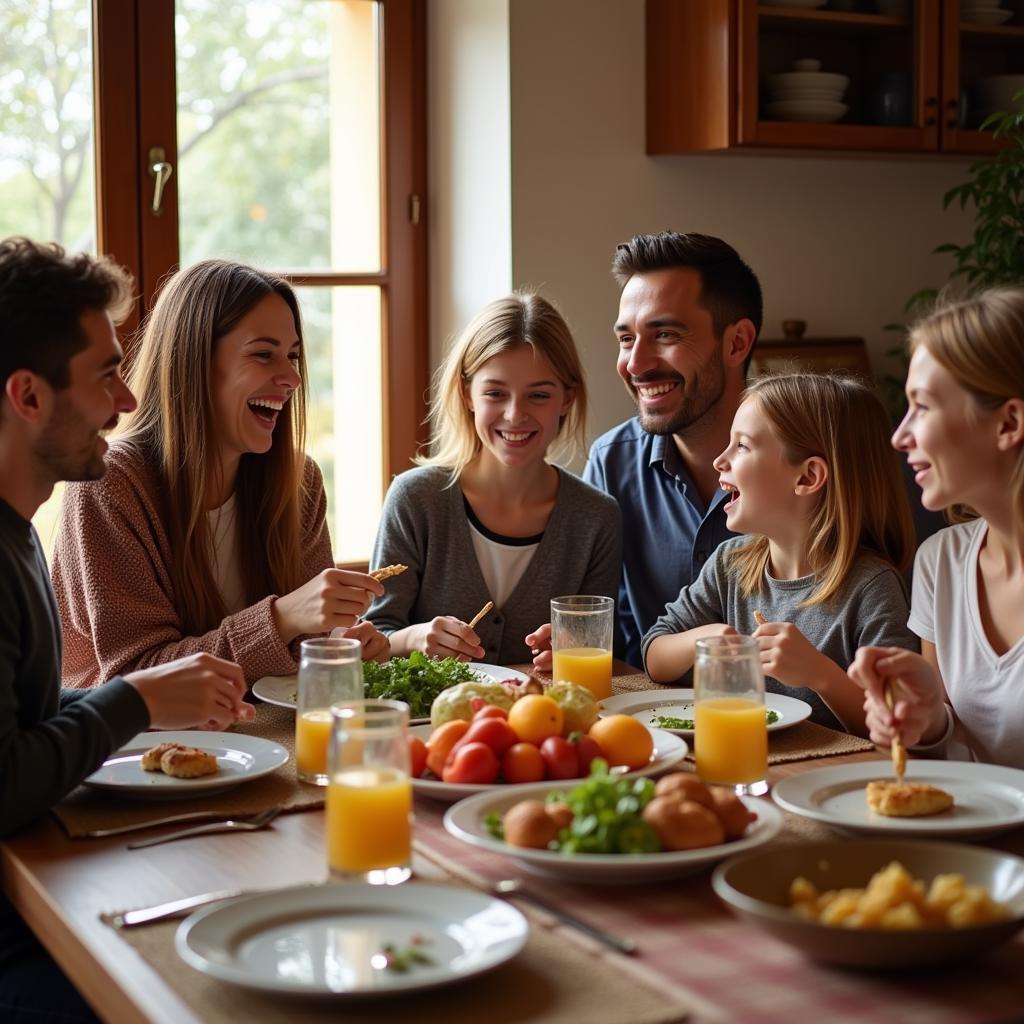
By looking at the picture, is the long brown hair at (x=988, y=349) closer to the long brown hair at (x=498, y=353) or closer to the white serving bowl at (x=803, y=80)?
the long brown hair at (x=498, y=353)

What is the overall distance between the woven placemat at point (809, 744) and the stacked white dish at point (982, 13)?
260 centimetres

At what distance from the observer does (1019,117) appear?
3.51 meters

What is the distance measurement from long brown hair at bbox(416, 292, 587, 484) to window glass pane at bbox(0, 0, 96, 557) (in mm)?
1078

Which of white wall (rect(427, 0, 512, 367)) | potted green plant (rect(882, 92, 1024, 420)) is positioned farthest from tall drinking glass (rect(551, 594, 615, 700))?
potted green plant (rect(882, 92, 1024, 420))

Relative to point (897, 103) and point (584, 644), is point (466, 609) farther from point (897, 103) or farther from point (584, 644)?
point (897, 103)

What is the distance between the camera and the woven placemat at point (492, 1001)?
3.77 feet

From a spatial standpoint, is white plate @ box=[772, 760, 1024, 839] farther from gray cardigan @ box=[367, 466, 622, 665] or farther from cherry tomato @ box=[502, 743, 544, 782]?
gray cardigan @ box=[367, 466, 622, 665]

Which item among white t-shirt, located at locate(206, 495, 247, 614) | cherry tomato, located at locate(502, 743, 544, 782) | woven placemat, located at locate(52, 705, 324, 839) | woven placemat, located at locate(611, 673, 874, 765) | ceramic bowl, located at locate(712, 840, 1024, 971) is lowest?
woven placemat, located at locate(611, 673, 874, 765)

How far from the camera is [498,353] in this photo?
2.85 meters

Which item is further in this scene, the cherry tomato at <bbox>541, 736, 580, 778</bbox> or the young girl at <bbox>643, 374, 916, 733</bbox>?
the young girl at <bbox>643, 374, 916, 733</bbox>

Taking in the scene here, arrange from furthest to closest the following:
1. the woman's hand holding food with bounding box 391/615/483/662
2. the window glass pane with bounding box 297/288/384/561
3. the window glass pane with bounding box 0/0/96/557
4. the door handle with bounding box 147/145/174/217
Result: the window glass pane with bounding box 297/288/384/561, the door handle with bounding box 147/145/174/217, the window glass pane with bounding box 0/0/96/557, the woman's hand holding food with bounding box 391/615/483/662

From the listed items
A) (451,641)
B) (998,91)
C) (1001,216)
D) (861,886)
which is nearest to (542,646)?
(451,641)

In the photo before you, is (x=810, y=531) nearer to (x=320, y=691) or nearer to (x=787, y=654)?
(x=787, y=654)

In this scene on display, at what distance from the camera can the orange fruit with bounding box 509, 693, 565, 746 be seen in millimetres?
1702
